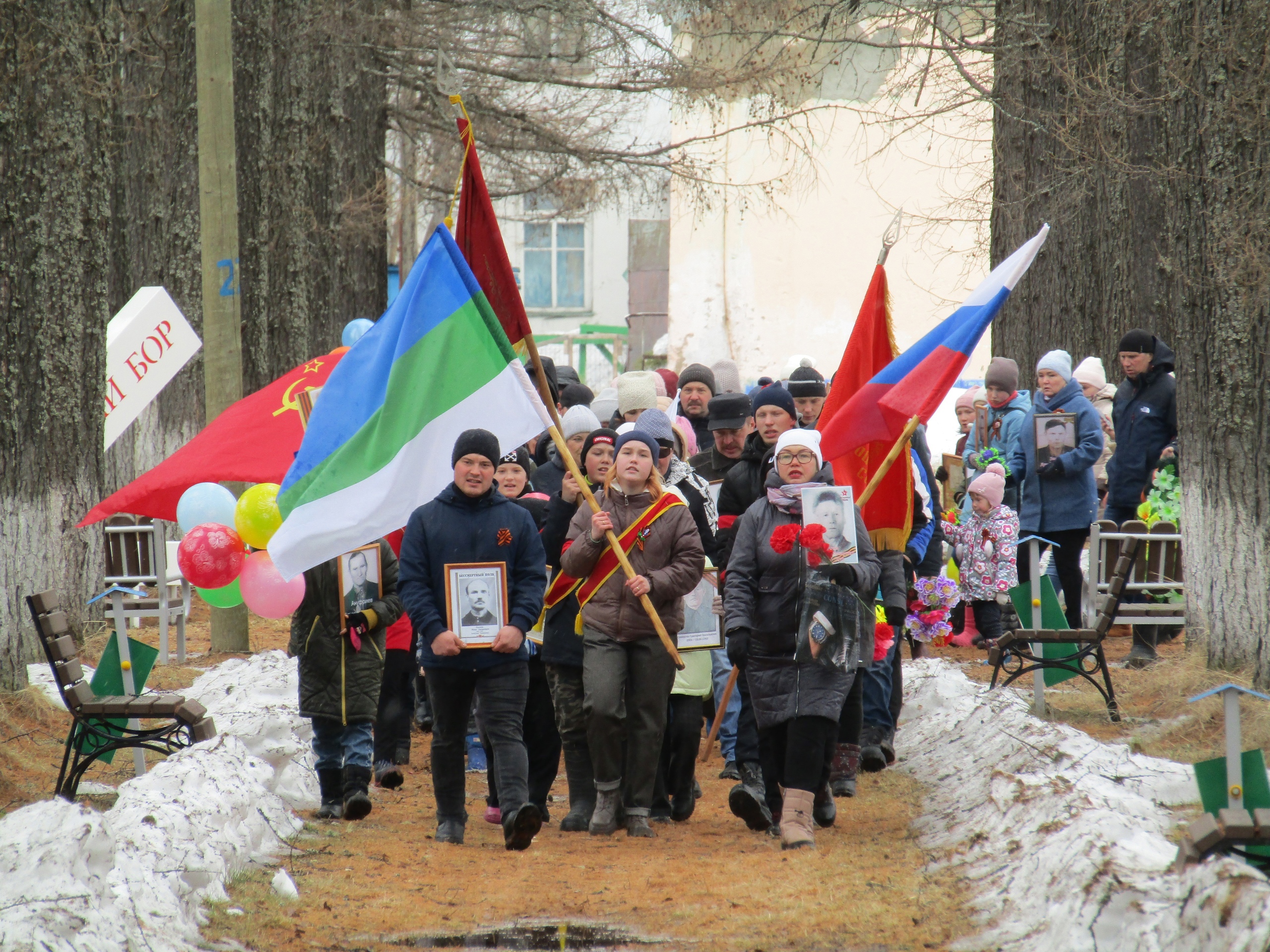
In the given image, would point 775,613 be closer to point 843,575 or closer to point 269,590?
point 843,575

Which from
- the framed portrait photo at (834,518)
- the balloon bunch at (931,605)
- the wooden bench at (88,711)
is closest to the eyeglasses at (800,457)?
the framed portrait photo at (834,518)

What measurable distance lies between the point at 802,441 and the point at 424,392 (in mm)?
1805

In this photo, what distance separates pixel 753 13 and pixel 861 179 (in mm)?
16248

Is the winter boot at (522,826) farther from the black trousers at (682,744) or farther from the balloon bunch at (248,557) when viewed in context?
the balloon bunch at (248,557)

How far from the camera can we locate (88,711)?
22.2ft

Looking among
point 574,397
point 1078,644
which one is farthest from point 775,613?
point 574,397

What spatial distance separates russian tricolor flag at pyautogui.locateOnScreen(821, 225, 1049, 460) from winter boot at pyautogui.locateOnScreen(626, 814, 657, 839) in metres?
2.28

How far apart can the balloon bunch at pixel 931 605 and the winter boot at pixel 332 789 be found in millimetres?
4361

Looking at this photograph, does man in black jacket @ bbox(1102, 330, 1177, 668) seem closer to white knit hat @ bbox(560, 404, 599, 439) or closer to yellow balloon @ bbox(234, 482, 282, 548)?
white knit hat @ bbox(560, 404, 599, 439)

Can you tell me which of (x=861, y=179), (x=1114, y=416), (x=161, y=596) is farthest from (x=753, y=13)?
(x=861, y=179)

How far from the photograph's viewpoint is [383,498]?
677 cm

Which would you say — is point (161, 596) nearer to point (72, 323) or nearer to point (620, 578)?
point (72, 323)

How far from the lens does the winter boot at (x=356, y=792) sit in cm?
727

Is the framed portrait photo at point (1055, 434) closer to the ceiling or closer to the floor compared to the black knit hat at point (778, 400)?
closer to the floor
